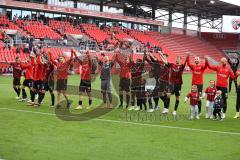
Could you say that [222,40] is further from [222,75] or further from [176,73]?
[176,73]

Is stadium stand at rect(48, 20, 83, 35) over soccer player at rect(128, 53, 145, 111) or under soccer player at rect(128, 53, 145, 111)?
over

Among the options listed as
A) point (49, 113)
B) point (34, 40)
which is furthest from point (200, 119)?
point (34, 40)

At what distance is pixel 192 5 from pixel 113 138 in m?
59.9

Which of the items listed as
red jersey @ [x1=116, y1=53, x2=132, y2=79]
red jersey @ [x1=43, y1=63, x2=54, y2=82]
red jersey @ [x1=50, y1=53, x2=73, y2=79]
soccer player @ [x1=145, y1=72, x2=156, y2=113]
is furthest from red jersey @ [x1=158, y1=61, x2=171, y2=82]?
red jersey @ [x1=43, y1=63, x2=54, y2=82]

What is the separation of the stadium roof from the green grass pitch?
47.4 meters

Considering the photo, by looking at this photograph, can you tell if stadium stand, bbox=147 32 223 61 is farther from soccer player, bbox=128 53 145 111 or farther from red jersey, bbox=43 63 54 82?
red jersey, bbox=43 63 54 82

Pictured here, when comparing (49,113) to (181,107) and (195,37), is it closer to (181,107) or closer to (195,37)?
(181,107)

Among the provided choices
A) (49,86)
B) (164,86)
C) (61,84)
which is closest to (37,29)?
(49,86)

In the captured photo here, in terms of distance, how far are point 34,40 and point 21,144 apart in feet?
109

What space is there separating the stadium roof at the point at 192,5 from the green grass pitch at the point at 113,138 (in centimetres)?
4737

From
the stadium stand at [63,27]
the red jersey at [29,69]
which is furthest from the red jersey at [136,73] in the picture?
the stadium stand at [63,27]

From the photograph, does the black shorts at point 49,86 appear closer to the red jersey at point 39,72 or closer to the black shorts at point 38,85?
the black shorts at point 38,85

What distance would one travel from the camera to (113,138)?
33.6ft

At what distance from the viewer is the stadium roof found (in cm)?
6383
